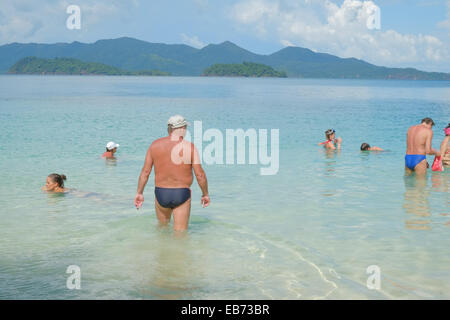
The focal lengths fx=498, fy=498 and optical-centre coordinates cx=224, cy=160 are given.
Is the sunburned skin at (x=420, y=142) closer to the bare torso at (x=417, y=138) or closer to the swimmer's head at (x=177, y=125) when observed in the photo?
the bare torso at (x=417, y=138)

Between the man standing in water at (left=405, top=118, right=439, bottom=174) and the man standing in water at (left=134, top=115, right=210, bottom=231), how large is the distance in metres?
8.41

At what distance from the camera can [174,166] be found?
779cm

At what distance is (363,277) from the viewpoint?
7.27m

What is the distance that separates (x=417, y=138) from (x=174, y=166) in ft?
29.4

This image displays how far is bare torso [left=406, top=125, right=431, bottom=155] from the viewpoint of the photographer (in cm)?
1396

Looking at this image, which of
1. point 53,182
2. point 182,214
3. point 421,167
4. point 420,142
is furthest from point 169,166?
point 421,167

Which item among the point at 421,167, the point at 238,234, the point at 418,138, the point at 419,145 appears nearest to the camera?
the point at 238,234

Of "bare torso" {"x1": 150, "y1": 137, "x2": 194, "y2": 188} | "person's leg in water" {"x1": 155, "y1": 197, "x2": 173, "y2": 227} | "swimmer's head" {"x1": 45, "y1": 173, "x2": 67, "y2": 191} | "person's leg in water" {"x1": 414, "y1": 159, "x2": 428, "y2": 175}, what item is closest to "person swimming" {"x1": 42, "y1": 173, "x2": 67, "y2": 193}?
"swimmer's head" {"x1": 45, "y1": 173, "x2": 67, "y2": 191}

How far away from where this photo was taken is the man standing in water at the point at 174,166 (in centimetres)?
775

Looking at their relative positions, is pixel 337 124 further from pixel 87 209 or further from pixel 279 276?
pixel 279 276

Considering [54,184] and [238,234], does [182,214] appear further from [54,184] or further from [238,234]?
[54,184]

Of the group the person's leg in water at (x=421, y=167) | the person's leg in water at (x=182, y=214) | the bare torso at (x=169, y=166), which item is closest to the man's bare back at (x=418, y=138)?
the person's leg in water at (x=421, y=167)

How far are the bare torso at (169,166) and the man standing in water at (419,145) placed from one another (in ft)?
27.9
